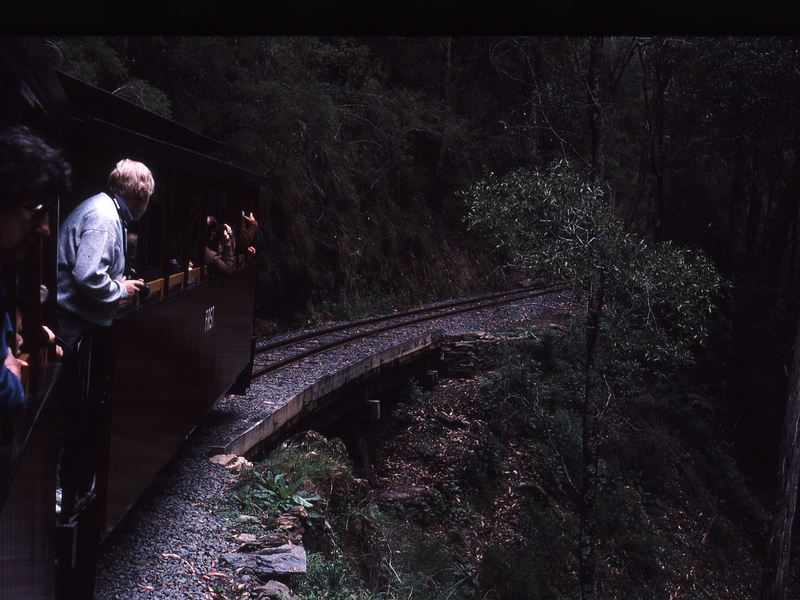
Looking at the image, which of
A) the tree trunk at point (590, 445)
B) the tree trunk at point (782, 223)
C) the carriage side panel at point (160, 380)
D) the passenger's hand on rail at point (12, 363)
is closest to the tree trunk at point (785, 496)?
the tree trunk at point (590, 445)

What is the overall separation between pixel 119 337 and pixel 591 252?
6.95 m

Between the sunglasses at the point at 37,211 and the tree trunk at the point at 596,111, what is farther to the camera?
the tree trunk at the point at 596,111

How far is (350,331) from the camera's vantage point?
15.9 metres

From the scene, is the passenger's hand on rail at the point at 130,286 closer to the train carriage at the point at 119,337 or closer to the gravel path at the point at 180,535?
the train carriage at the point at 119,337

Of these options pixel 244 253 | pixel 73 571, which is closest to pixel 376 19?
pixel 73 571

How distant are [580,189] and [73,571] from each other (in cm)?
770

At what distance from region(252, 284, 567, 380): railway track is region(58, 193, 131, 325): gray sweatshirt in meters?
7.07

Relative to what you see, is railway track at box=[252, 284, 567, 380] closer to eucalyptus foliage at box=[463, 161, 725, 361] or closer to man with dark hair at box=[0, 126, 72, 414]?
eucalyptus foliage at box=[463, 161, 725, 361]

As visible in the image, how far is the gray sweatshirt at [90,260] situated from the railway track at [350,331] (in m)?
7.07

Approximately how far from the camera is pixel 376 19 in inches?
63.1

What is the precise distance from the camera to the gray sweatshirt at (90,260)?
341 centimetres

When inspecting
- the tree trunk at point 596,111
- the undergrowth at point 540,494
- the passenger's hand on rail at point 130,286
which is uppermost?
the tree trunk at point 596,111

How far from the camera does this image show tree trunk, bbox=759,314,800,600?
36.6 feet

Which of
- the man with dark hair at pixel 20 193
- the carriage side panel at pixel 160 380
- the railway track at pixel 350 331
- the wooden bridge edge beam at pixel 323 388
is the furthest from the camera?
the railway track at pixel 350 331
